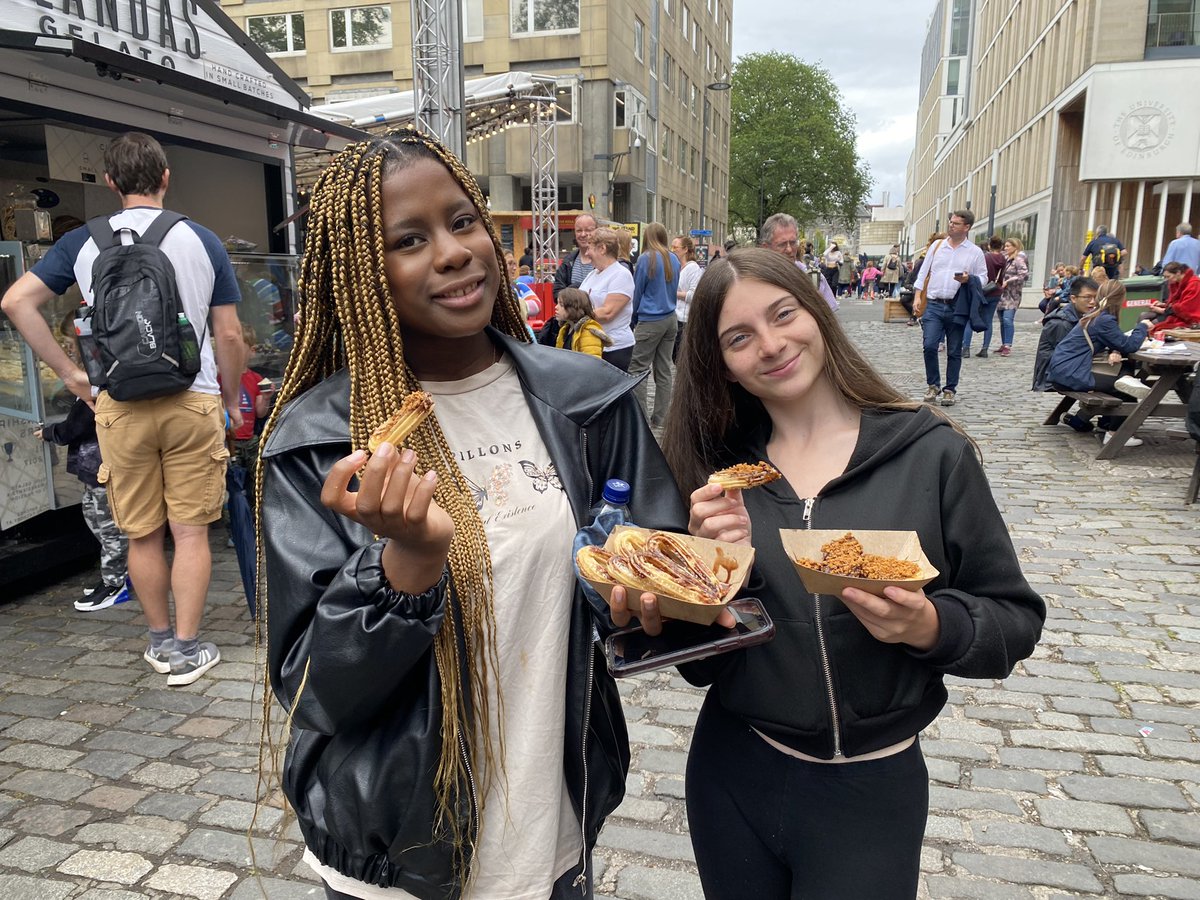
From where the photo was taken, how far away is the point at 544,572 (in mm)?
1496

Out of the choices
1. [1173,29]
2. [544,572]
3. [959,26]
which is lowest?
[544,572]

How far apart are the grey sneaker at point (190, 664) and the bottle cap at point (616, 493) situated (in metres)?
3.43

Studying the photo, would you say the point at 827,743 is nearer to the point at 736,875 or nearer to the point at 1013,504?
the point at 736,875

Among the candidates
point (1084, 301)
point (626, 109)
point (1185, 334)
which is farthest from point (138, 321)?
point (626, 109)

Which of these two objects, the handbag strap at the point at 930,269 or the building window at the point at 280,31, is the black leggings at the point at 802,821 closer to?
the handbag strap at the point at 930,269

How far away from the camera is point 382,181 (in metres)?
1.42

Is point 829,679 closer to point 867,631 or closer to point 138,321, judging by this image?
point 867,631

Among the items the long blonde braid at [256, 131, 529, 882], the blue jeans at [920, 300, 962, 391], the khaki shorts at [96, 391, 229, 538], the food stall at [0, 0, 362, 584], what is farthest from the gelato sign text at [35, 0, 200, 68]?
the blue jeans at [920, 300, 962, 391]

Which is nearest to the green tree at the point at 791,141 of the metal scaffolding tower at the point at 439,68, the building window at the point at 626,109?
the building window at the point at 626,109

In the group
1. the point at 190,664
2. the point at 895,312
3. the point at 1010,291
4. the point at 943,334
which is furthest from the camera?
the point at 895,312

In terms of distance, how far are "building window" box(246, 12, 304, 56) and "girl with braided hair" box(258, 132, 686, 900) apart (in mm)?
38673

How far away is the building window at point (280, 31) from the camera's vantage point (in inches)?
1364

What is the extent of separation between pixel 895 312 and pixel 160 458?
2356cm

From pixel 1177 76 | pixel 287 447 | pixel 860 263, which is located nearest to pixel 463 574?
pixel 287 447
